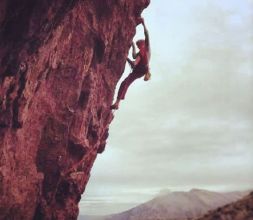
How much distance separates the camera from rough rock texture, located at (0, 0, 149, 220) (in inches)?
638

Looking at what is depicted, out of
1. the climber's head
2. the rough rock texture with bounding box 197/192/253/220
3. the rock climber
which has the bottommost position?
the rough rock texture with bounding box 197/192/253/220

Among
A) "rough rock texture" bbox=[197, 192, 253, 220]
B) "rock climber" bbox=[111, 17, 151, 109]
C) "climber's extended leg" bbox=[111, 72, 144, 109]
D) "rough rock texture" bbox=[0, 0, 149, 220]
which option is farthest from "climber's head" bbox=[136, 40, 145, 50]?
"rough rock texture" bbox=[197, 192, 253, 220]

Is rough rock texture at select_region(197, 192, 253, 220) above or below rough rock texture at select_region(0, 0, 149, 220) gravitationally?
below

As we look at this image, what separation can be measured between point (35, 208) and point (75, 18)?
1289 centimetres

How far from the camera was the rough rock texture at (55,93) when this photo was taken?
53.2ft

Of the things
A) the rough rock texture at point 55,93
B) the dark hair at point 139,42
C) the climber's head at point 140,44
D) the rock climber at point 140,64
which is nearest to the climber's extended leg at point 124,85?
the rock climber at point 140,64

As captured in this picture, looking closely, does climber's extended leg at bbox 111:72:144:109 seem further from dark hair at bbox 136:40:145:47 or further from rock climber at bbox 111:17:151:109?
dark hair at bbox 136:40:145:47

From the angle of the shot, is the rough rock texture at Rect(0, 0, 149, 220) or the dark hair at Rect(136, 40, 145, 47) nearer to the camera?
the rough rock texture at Rect(0, 0, 149, 220)

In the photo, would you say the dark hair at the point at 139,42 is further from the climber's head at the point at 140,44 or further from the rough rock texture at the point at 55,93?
the rough rock texture at the point at 55,93

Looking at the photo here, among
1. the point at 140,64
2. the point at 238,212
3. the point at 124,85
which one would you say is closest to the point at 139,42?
the point at 140,64

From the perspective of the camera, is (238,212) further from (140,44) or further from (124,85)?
(140,44)

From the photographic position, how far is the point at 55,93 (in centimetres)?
→ 2358

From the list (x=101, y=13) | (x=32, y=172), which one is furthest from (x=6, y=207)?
(x=101, y=13)

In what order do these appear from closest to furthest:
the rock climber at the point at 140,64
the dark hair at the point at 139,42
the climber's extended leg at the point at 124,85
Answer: the rock climber at the point at 140,64 < the dark hair at the point at 139,42 < the climber's extended leg at the point at 124,85
